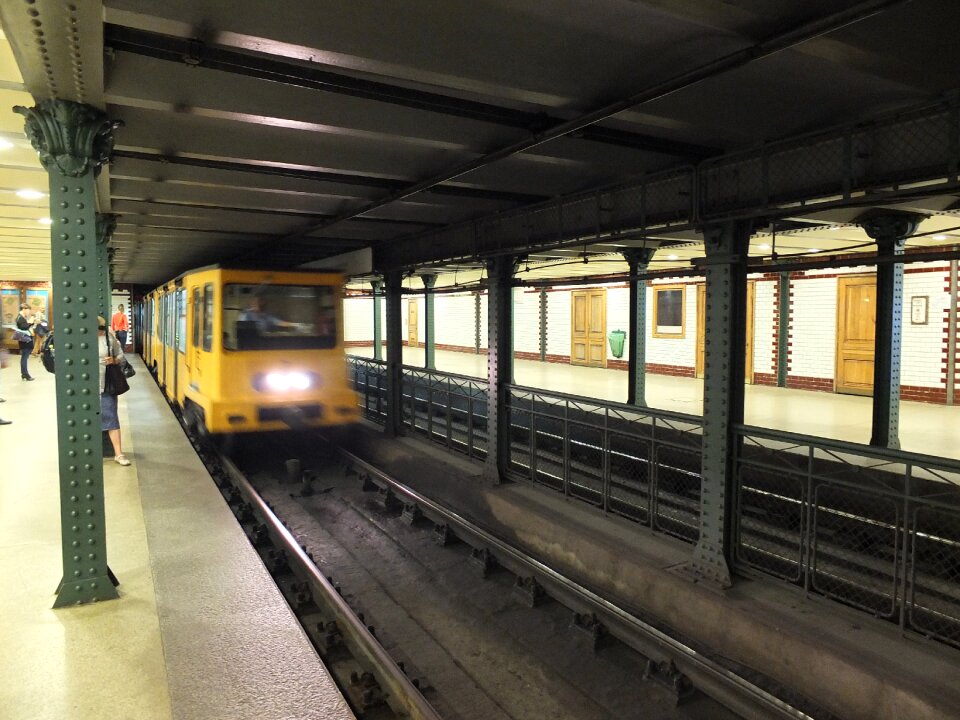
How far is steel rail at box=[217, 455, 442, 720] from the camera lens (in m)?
3.77

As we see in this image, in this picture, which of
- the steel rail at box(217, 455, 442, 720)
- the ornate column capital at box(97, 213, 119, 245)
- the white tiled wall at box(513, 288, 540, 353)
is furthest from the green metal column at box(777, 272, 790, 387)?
the ornate column capital at box(97, 213, 119, 245)

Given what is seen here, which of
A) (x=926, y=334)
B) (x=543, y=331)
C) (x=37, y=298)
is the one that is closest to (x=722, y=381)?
(x=926, y=334)

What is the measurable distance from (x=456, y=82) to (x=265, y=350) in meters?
5.79

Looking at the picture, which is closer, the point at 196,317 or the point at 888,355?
the point at 888,355

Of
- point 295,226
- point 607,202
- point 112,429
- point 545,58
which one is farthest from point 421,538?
point 545,58

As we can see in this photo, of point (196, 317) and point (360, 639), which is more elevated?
point (196, 317)

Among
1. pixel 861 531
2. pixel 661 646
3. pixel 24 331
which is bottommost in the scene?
pixel 661 646

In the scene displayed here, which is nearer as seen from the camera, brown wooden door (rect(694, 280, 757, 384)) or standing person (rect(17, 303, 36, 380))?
standing person (rect(17, 303, 36, 380))

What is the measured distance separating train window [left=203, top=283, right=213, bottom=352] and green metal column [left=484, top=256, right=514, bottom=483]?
3656 millimetres

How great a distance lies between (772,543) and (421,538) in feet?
12.0

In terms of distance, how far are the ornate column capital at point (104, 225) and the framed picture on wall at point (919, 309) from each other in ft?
43.9

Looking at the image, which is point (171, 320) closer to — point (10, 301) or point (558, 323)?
point (558, 323)

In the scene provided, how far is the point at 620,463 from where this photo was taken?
9.61m

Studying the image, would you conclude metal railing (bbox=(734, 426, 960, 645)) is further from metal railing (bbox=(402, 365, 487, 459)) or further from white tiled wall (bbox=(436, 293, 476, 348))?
white tiled wall (bbox=(436, 293, 476, 348))
